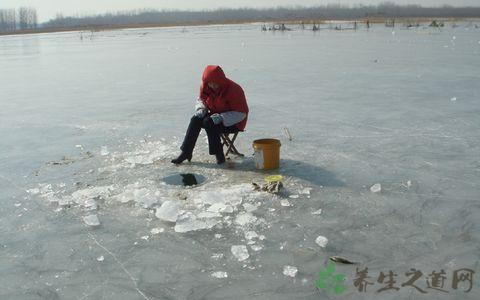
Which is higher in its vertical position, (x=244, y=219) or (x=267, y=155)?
(x=267, y=155)

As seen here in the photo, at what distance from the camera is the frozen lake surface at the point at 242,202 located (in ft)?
10.9

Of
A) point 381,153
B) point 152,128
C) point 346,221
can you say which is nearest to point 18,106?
point 152,128

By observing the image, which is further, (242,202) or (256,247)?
(242,202)

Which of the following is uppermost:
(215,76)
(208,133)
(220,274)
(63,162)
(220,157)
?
(215,76)

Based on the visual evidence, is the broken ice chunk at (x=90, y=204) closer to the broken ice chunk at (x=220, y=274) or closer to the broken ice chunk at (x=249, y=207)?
the broken ice chunk at (x=249, y=207)

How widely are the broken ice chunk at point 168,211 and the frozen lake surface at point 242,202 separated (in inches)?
0.8

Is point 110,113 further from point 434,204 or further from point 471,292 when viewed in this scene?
point 471,292

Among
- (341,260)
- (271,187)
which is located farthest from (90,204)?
(341,260)

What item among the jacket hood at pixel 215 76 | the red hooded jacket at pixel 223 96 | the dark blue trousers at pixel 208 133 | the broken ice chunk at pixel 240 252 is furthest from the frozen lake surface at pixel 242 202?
the jacket hood at pixel 215 76

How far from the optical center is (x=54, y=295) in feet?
10.4

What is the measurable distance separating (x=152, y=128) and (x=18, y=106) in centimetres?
455

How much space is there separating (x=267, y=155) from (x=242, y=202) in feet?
3.59

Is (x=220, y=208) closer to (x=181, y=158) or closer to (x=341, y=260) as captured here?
(x=341, y=260)

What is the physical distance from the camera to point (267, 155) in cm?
555
